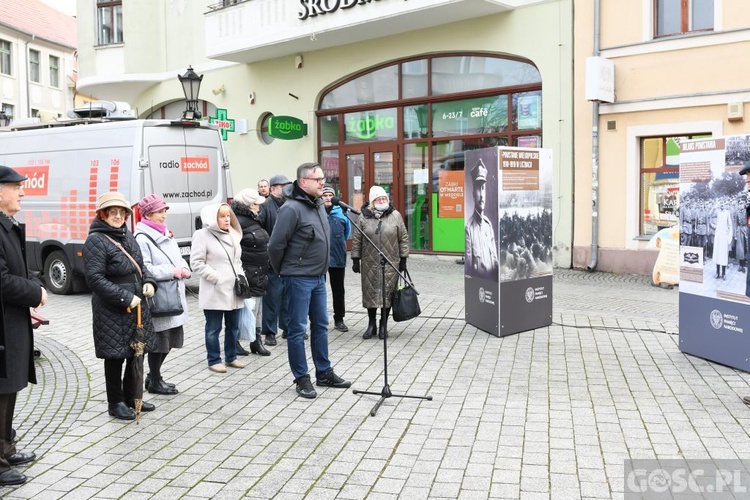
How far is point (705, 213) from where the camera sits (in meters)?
7.11

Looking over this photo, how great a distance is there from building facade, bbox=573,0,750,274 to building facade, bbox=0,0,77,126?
114 ft

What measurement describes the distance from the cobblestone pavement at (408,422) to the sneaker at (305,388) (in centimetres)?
11

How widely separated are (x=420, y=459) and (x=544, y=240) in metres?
4.65

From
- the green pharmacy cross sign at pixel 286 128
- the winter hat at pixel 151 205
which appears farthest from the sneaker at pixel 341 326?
the green pharmacy cross sign at pixel 286 128

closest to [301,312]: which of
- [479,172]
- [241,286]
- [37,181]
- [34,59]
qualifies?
[241,286]

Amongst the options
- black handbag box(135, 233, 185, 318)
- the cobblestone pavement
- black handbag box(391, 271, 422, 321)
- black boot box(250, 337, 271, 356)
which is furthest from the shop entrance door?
black handbag box(135, 233, 185, 318)

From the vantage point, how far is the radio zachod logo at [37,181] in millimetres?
12758

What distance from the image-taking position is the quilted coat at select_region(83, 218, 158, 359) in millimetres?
5402

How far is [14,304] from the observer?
4480mm

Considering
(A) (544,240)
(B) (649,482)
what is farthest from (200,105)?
(B) (649,482)

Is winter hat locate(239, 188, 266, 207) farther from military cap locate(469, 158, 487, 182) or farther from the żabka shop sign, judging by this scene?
the żabka shop sign

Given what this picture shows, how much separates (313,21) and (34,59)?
35.2m

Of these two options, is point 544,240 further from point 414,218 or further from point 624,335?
point 414,218

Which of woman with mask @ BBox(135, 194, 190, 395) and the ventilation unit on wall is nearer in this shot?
woman with mask @ BBox(135, 194, 190, 395)
